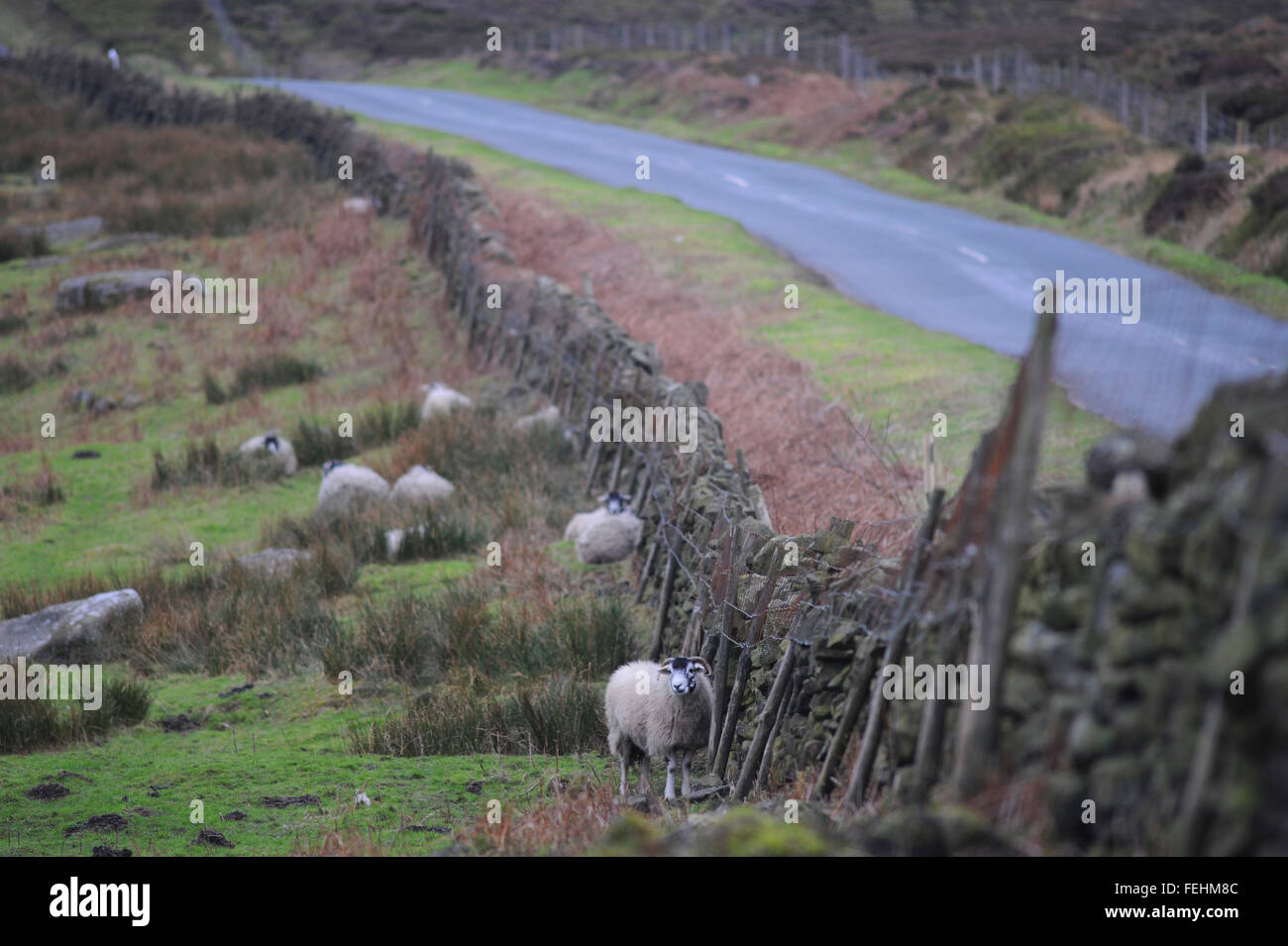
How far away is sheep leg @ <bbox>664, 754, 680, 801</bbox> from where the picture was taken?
6664 millimetres

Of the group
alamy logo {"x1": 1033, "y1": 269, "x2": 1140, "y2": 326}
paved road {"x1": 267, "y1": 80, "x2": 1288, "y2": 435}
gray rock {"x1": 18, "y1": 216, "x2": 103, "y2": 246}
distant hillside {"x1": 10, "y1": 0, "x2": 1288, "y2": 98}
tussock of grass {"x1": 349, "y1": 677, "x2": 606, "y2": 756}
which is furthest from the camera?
distant hillside {"x1": 10, "y1": 0, "x2": 1288, "y2": 98}

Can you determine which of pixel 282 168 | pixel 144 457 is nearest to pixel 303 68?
pixel 282 168

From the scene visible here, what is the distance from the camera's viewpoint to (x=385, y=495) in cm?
1326

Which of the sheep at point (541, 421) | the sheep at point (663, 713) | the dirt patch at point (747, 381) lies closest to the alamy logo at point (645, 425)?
the dirt patch at point (747, 381)

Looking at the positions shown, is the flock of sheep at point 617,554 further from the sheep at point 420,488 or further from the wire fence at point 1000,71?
the wire fence at point 1000,71

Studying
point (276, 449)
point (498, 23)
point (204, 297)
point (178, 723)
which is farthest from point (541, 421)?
point (498, 23)

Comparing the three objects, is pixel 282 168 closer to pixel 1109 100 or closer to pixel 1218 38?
pixel 1109 100

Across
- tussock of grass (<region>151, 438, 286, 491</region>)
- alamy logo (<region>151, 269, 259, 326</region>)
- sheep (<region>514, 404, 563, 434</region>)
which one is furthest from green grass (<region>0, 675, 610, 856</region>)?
alamy logo (<region>151, 269, 259, 326</region>)

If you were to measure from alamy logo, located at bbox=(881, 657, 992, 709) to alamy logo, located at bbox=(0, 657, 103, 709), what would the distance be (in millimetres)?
5942

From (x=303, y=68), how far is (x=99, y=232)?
34.1 m

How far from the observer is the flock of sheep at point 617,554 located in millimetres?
6855

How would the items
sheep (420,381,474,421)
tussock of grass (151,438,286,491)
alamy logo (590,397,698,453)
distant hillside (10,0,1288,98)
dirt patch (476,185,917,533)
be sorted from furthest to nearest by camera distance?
distant hillside (10,0,1288,98)
sheep (420,381,474,421)
tussock of grass (151,438,286,491)
alamy logo (590,397,698,453)
dirt patch (476,185,917,533)

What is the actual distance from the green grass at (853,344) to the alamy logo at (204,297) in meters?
6.20
